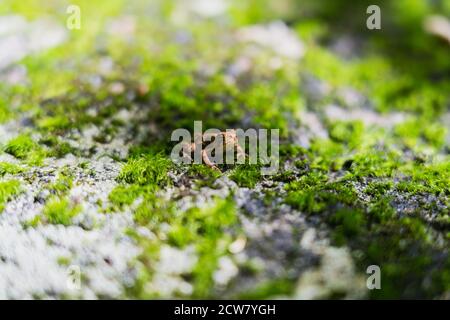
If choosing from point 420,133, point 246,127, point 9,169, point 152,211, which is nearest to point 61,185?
point 9,169

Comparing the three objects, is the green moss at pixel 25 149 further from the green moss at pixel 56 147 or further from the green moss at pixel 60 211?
the green moss at pixel 60 211

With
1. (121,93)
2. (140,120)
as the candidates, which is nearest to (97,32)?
(121,93)

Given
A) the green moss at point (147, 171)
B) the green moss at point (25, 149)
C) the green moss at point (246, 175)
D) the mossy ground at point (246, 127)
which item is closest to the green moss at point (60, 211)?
the mossy ground at point (246, 127)

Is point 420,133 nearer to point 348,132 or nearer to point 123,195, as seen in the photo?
point 348,132

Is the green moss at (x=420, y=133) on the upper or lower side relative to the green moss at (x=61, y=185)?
upper

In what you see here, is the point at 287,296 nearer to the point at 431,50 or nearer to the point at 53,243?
the point at 53,243
